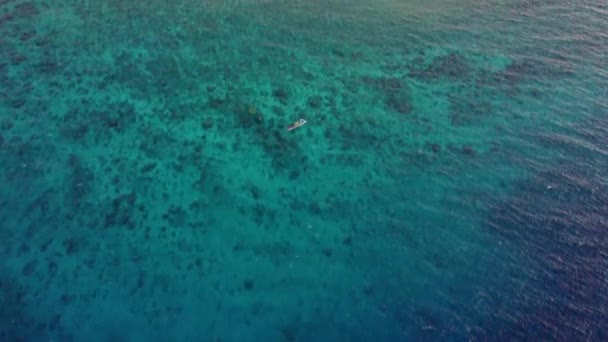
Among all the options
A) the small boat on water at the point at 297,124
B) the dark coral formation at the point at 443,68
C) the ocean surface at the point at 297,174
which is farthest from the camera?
the dark coral formation at the point at 443,68

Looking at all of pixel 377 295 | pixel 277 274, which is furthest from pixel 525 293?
pixel 277 274

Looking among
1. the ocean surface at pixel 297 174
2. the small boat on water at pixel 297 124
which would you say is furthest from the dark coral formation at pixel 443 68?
the small boat on water at pixel 297 124

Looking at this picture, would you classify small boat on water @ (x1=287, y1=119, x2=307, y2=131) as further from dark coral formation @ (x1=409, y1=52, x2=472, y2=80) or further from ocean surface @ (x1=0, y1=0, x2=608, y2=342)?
dark coral formation @ (x1=409, y1=52, x2=472, y2=80)

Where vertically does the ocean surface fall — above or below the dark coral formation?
below

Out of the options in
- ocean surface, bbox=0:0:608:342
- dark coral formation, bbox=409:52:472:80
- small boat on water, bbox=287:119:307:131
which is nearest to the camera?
ocean surface, bbox=0:0:608:342

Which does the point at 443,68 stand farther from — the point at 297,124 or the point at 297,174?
the point at 297,174

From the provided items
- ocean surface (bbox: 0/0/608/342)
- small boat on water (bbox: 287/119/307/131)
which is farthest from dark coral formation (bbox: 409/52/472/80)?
small boat on water (bbox: 287/119/307/131)

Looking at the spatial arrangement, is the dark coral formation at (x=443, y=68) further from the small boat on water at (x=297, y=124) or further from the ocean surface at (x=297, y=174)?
the small boat on water at (x=297, y=124)

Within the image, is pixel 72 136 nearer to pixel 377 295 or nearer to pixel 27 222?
pixel 27 222

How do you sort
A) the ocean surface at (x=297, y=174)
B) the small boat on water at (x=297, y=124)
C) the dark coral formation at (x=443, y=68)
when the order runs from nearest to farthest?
the ocean surface at (x=297, y=174) < the small boat on water at (x=297, y=124) < the dark coral formation at (x=443, y=68)
